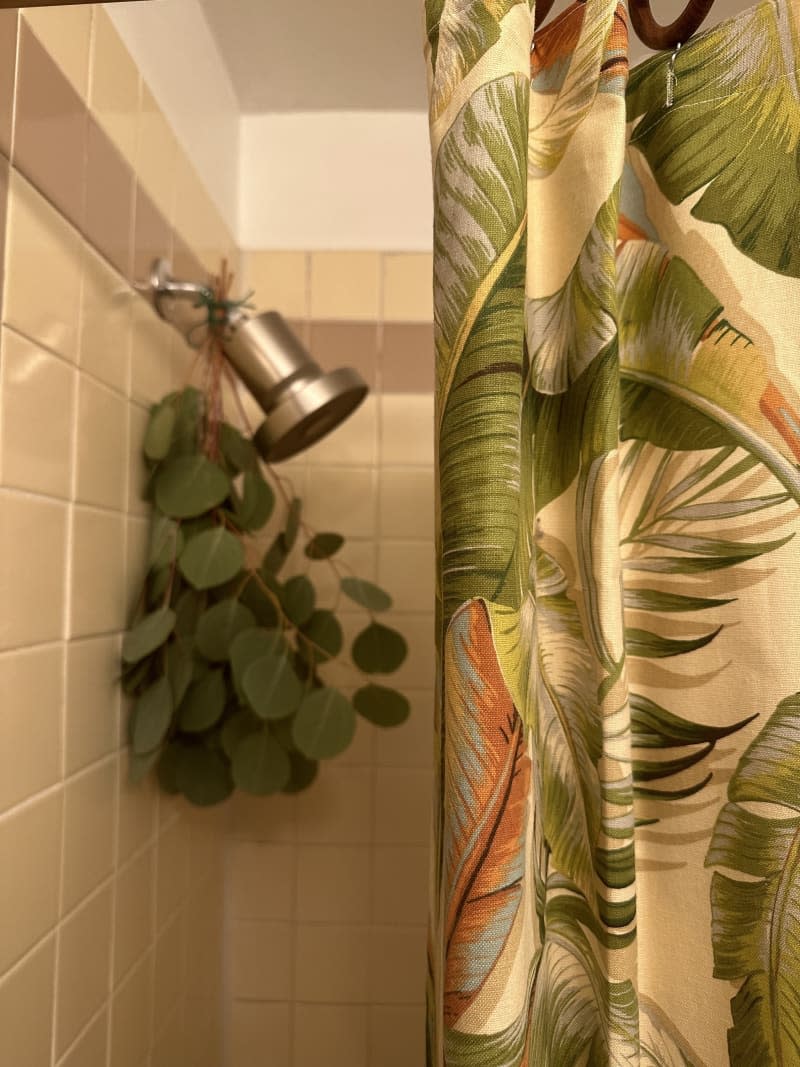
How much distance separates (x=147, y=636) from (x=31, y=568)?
214 mm

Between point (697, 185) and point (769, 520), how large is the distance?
218 mm

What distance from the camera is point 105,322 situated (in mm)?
833

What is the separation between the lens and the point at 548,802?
52 centimetres

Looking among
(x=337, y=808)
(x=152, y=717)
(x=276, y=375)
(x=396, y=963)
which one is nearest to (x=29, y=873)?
(x=152, y=717)

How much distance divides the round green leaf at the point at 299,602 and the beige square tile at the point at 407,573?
0.25 meters

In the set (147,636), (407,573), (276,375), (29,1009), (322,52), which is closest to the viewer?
(29,1009)

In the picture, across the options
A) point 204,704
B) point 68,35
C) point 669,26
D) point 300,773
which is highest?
point 68,35

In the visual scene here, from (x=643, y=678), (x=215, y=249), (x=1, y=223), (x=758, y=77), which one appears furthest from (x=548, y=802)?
(x=215, y=249)

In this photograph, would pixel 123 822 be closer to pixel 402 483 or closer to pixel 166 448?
pixel 166 448

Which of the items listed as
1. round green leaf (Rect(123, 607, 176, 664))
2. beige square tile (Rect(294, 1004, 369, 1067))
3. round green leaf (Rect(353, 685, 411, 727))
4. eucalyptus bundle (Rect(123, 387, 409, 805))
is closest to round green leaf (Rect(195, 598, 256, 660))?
eucalyptus bundle (Rect(123, 387, 409, 805))

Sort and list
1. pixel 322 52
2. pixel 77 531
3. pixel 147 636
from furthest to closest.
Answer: pixel 322 52 → pixel 147 636 → pixel 77 531

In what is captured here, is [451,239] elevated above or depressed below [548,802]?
above

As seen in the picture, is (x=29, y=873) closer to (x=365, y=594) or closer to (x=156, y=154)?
(x=365, y=594)

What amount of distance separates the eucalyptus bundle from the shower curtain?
505mm
